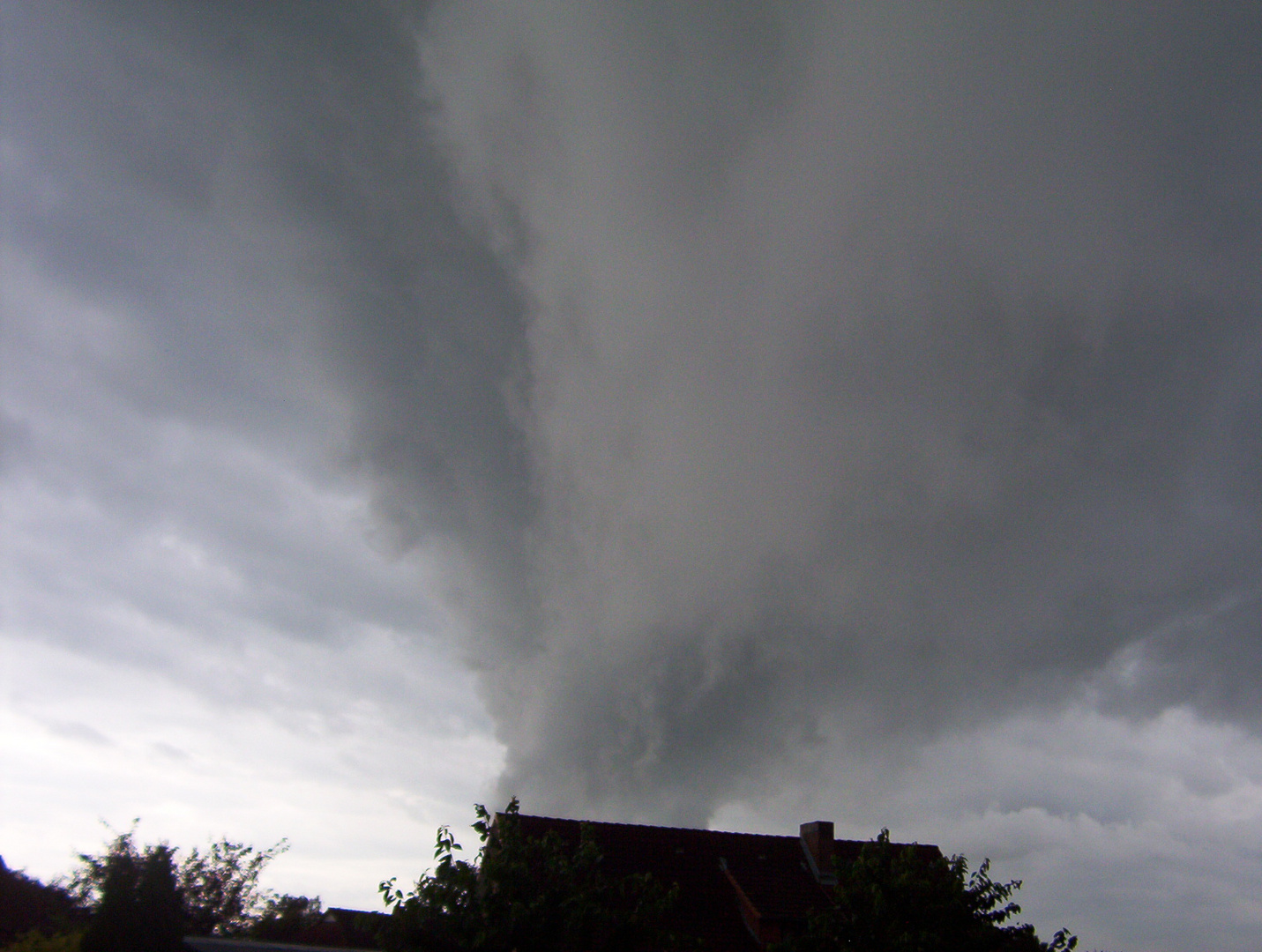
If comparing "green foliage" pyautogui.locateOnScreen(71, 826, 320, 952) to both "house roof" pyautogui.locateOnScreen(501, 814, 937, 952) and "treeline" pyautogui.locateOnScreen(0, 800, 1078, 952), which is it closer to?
"treeline" pyautogui.locateOnScreen(0, 800, 1078, 952)

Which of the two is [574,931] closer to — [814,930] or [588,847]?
[588,847]

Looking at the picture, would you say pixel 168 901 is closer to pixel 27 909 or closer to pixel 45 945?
pixel 45 945

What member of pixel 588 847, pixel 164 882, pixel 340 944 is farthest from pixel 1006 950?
pixel 340 944

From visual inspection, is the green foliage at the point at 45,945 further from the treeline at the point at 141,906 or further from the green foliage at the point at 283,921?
the green foliage at the point at 283,921

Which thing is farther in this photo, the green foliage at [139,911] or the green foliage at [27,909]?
the green foliage at [27,909]

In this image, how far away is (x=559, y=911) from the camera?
17.8m

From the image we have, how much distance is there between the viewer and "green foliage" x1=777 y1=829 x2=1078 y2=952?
23609 millimetres

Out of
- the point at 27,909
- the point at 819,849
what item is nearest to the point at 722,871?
the point at 819,849

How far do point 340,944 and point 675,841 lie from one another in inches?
1614

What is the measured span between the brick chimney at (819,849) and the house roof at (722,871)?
0.18 metres

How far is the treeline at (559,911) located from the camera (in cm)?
1741

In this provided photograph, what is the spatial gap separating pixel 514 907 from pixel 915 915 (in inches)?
524

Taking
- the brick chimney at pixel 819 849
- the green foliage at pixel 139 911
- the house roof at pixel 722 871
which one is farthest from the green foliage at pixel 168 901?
the brick chimney at pixel 819 849

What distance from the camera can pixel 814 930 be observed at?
80.9 ft
